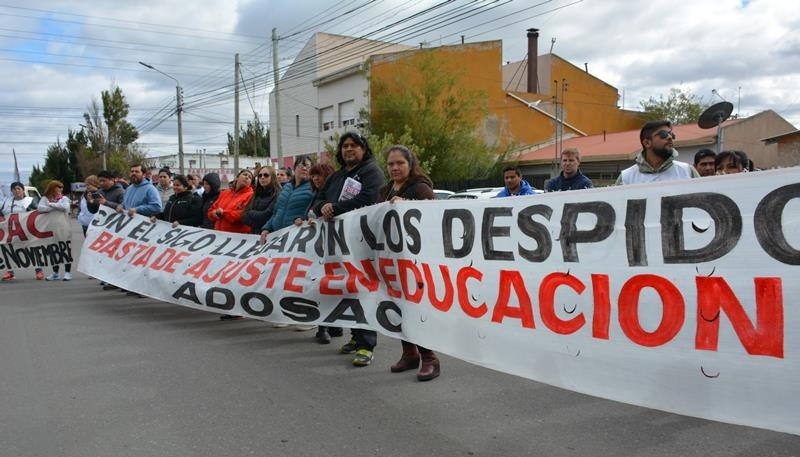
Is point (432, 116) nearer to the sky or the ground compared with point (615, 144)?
nearer to the sky


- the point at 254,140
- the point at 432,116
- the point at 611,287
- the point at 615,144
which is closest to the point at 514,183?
the point at 611,287

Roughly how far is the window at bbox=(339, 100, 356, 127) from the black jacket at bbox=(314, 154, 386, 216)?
27254 mm

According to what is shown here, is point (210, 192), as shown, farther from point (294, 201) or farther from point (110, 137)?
point (110, 137)

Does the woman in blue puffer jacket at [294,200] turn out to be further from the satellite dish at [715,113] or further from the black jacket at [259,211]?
the satellite dish at [715,113]

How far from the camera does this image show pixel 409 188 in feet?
15.6

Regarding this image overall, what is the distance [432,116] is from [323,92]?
8786mm

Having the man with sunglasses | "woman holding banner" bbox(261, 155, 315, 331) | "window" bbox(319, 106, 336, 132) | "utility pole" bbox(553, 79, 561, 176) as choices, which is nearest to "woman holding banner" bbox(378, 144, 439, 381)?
"woman holding banner" bbox(261, 155, 315, 331)

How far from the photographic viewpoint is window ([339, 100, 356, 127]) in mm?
32312

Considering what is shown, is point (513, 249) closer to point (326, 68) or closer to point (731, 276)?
point (731, 276)

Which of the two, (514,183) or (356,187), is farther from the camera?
(514,183)

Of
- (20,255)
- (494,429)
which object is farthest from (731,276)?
(20,255)

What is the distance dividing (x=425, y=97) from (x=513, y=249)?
26.2 m

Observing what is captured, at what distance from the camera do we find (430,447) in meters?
Answer: 3.44

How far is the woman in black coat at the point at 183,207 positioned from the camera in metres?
7.80
